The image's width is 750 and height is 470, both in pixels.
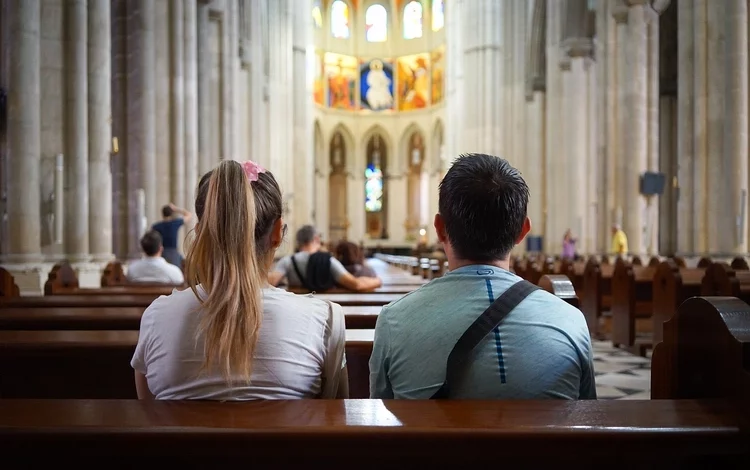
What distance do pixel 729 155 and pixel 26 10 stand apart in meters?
10.6

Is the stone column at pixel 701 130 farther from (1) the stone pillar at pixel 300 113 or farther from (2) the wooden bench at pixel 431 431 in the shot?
(1) the stone pillar at pixel 300 113

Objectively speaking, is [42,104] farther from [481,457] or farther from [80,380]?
[481,457]

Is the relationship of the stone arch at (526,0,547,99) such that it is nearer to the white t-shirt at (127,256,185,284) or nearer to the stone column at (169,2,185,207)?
the stone column at (169,2,185,207)

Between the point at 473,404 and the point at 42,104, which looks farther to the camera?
the point at 42,104

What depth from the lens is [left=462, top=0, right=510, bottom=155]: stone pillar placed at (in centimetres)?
2964

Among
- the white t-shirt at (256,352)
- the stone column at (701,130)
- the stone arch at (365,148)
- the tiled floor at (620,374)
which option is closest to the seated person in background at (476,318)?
the white t-shirt at (256,352)

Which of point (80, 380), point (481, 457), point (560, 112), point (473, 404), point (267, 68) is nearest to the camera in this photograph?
point (481, 457)

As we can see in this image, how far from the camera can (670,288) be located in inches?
246

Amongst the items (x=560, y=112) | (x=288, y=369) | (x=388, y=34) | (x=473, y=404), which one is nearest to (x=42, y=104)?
(x=288, y=369)

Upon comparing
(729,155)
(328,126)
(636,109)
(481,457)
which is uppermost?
(328,126)

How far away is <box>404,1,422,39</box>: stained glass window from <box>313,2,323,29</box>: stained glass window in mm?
4786

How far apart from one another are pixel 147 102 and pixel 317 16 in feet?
106

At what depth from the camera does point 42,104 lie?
9.31 meters

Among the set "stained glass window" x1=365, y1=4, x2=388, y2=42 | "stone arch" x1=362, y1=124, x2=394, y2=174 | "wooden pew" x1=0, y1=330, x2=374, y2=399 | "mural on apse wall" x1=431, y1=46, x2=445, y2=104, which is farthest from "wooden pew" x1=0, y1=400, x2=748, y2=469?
"stained glass window" x1=365, y1=4, x2=388, y2=42
